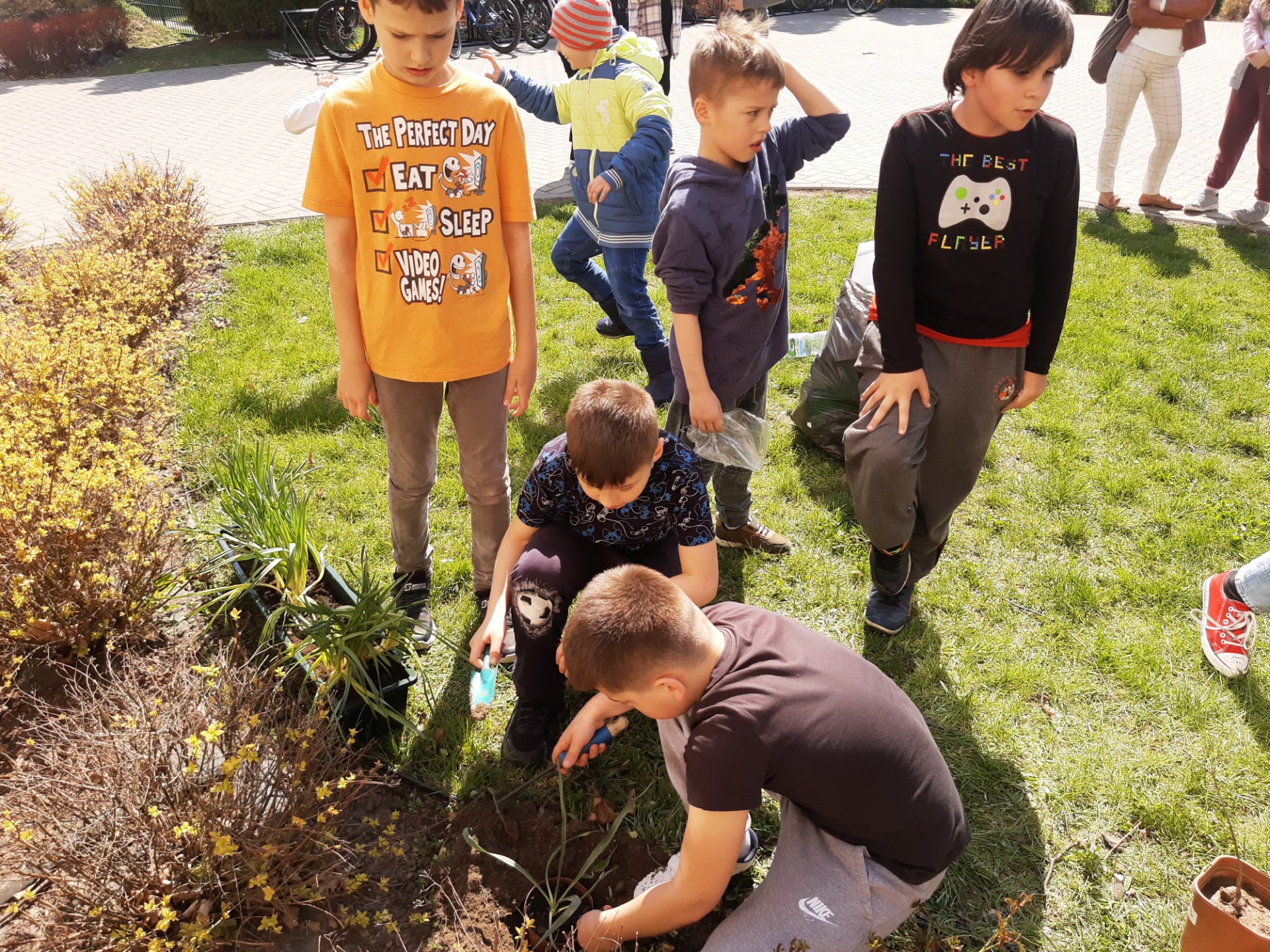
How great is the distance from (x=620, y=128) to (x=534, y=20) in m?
10.2

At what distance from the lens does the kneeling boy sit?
1.66m

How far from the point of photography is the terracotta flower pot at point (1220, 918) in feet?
5.53

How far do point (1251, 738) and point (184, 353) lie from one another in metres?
4.75

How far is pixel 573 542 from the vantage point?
2.44m

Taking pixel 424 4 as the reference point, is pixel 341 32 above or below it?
below

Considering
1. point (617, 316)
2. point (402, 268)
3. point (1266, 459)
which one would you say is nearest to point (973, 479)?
point (402, 268)

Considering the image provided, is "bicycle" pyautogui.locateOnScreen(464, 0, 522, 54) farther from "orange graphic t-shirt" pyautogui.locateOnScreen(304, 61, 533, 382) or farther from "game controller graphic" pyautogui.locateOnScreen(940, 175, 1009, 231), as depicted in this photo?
"game controller graphic" pyautogui.locateOnScreen(940, 175, 1009, 231)

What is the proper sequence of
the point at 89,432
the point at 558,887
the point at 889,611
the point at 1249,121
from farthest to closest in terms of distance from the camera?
1. the point at 1249,121
2. the point at 89,432
3. the point at 889,611
4. the point at 558,887

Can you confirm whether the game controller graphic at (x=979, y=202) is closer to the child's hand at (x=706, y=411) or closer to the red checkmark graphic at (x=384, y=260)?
the child's hand at (x=706, y=411)

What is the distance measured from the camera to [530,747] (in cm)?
243

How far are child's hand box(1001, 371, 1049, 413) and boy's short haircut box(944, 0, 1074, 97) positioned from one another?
0.83 meters

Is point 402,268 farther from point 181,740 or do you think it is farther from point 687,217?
point 181,740

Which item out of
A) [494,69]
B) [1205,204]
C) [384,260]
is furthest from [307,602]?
[1205,204]

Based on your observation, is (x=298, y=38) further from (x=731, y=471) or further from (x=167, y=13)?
(x=731, y=471)
